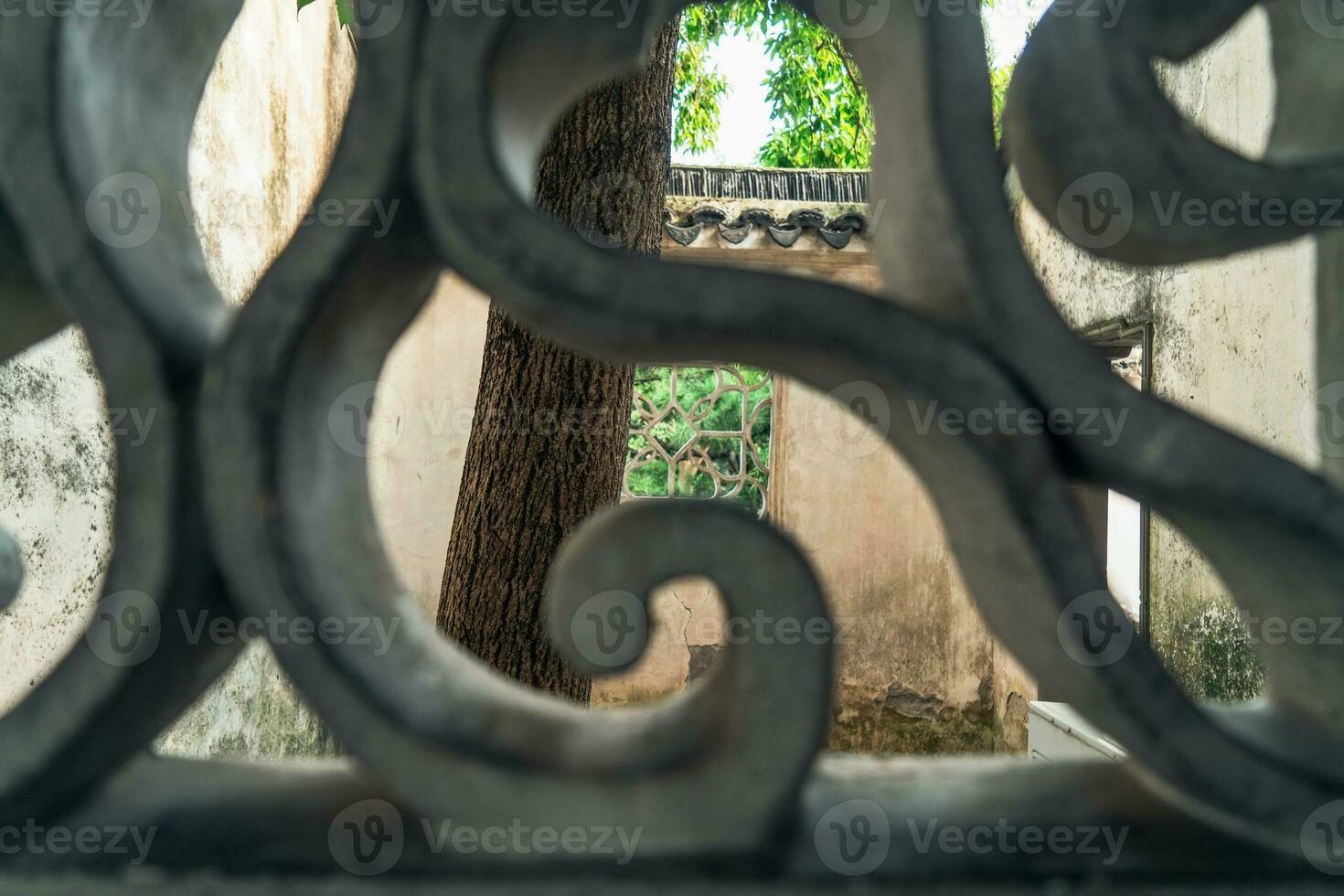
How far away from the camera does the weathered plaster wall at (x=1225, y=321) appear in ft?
Result: 9.32

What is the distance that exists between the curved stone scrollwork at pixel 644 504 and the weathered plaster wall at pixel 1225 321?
7.85 ft

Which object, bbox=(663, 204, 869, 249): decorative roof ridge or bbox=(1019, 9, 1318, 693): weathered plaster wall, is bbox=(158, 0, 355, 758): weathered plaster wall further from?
bbox=(1019, 9, 1318, 693): weathered plaster wall

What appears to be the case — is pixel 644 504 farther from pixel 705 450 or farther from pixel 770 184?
pixel 705 450

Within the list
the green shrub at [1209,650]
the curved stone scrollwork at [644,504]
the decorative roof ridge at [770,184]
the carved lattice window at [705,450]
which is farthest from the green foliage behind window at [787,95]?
the curved stone scrollwork at [644,504]

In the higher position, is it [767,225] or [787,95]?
[787,95]

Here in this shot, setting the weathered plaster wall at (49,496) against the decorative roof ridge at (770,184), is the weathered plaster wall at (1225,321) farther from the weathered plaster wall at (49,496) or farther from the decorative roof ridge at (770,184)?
the weathered plaster wall at (49,496)

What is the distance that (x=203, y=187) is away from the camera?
9.32 ft

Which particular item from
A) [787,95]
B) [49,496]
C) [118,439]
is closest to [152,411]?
[118,439]

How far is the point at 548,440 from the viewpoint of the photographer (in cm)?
192

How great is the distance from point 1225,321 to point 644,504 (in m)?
3.35

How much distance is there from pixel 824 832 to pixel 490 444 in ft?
5.26

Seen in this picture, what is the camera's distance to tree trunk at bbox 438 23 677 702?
1900mm

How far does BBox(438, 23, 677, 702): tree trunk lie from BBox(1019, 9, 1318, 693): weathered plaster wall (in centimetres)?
127

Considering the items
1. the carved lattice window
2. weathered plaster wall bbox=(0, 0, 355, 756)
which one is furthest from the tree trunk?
the carved lattice window
